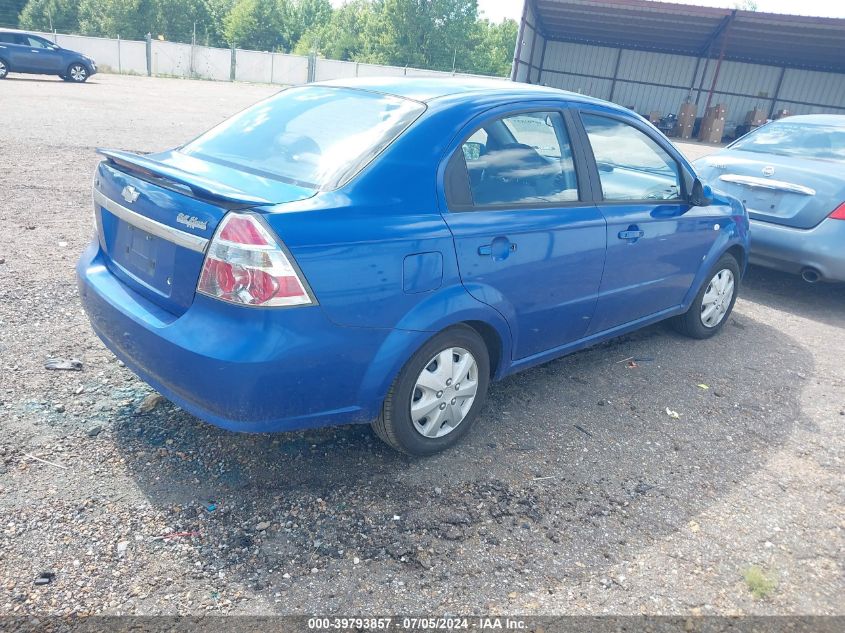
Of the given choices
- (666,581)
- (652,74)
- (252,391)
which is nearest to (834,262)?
(666,581)

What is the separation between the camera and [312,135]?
313 cm

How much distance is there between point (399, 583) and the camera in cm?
243

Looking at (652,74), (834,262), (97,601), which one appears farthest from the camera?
(652,74)

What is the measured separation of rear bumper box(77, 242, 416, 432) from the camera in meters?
2.45

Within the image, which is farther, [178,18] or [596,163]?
[178,18]

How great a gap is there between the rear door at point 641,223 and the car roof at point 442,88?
14.1 inches

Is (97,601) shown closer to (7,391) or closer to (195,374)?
(195,374)

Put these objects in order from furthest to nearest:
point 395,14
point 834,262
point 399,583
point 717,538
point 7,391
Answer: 1. point 395,14
2. point 834,262
3. point 7,391
4. point 717,538
5. point 399,583

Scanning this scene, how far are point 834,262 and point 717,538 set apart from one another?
3.95m

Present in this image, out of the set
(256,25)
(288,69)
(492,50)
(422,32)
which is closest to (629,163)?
(288,69)

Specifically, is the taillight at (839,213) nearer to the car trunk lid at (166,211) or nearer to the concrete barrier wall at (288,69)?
the car trunk lid at (166,211)

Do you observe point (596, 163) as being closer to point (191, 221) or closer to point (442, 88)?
point (442, 88)

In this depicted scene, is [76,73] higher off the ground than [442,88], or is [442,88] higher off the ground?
[442,88]

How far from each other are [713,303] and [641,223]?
150 cm
